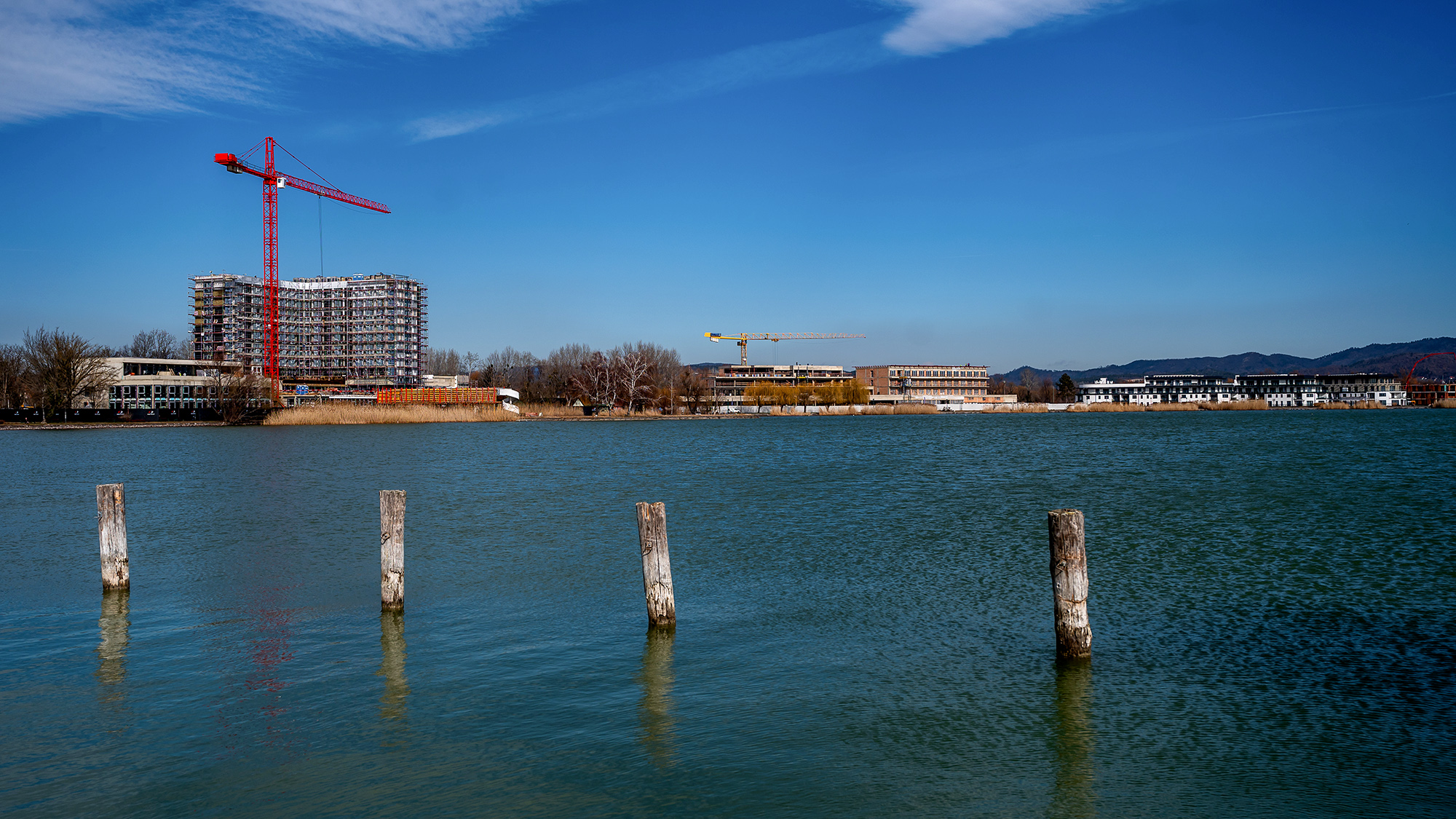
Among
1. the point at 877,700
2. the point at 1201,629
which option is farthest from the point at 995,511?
the point at 877,700

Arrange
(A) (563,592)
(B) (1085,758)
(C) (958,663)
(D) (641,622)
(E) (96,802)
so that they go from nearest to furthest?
(E) (96,802), (B) (1085,758), (C) (958,663), (D) (641,622), (A) (563,592)

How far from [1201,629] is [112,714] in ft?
47.9

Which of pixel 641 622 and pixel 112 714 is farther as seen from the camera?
pixel 641 622

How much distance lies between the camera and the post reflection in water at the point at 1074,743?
339 inches

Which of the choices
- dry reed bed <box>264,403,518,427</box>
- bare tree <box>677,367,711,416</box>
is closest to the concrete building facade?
dry reed bed <box>264,403,518,427</box>

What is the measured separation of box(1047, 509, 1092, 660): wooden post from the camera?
467 inches

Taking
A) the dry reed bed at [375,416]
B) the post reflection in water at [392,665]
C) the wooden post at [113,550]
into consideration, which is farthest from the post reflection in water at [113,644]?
the dry reed bed at [375,416]

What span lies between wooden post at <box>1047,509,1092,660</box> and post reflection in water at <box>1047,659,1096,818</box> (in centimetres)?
23

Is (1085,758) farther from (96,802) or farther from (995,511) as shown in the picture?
(995,511)

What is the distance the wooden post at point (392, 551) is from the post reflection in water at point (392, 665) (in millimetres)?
219

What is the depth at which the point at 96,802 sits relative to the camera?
8.60m

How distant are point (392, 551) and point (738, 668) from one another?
245 inches

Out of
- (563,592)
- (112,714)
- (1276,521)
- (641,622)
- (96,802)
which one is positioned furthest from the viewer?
(1276,521)

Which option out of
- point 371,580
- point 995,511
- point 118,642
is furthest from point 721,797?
point 995,511
